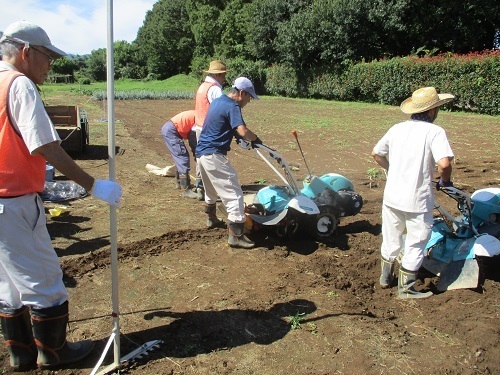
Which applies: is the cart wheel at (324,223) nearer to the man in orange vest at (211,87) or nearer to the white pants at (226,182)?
the white pants at (226,182)

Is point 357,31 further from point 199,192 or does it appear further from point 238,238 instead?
point 238,238

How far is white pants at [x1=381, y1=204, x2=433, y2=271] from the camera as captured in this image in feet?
14.1

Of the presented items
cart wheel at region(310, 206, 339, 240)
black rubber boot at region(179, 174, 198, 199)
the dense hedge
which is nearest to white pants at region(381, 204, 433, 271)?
cart wheel at region(310, 206, 339, 240)

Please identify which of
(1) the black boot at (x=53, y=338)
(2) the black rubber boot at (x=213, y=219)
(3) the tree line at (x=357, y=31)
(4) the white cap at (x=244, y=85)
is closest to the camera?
(1) the black boot at (x=53, y=338)

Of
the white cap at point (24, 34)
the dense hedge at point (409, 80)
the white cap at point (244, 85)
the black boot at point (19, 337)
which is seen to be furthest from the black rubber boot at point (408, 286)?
the dense hedge at point (409, 80)

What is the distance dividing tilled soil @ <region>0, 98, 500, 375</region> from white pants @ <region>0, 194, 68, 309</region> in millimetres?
603

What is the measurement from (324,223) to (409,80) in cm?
2249

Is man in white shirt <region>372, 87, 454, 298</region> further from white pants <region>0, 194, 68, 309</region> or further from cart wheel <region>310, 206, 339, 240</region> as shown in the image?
white pants <region>0, 194, 68, 309</region>

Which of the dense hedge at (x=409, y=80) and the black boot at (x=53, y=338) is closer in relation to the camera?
the black boot at (x=53, y=338)

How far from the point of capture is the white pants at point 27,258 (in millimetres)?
2848

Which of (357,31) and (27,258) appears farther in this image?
(357,31)

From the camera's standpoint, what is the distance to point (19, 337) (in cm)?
317

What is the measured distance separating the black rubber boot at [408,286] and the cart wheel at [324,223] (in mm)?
1472

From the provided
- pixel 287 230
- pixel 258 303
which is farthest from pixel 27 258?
pixel 287 230
